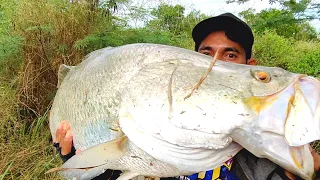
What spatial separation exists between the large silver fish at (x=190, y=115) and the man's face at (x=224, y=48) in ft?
2.80

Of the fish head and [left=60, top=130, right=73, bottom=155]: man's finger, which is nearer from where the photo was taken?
the fish head

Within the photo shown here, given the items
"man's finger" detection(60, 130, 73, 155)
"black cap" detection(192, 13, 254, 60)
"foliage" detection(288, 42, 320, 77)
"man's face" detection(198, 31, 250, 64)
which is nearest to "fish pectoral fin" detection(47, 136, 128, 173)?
"man's finger" detection(60, 130, 73, 155)

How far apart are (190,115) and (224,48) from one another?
3.73 feet

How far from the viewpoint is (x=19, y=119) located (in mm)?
4996

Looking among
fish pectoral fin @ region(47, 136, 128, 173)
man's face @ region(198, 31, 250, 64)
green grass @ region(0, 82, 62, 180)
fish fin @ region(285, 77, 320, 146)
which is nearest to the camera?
fish fin @ region(285, 77, 320, 146)

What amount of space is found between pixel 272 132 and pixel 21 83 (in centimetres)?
417

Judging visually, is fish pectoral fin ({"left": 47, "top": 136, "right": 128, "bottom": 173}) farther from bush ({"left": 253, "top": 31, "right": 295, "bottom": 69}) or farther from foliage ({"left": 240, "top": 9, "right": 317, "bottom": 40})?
foliage ({"left": 240, "top": 9, "right": 317, "bottom": 40})

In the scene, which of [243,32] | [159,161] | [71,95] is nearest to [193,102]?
[159,161]

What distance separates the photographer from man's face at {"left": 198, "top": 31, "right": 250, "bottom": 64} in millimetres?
2545

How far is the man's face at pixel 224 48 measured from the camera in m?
2.54

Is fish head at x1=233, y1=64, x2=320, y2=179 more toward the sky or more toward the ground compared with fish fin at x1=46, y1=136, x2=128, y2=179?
more toward the sky

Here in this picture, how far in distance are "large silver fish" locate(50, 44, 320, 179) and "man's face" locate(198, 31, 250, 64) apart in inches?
33.6

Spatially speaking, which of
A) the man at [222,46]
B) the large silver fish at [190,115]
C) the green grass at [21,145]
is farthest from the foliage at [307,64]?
the large silver fish at [190,115]

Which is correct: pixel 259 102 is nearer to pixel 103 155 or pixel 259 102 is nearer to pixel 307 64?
pixel 103 155
